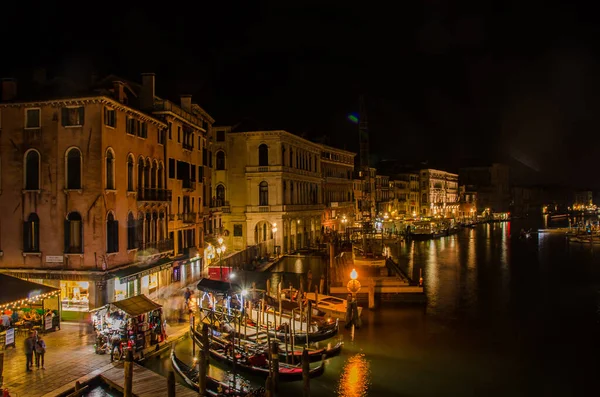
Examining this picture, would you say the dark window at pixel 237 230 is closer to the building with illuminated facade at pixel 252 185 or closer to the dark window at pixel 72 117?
the building with illuminated facade at pixel 252 185

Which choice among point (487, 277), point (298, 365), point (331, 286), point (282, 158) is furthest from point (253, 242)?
point (298, 365)

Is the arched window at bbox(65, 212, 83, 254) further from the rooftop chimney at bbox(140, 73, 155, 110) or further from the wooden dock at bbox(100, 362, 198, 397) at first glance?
the rooftop chimney at bbox(140, 73, 155, 110)

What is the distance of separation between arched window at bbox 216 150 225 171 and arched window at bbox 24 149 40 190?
2380 cm

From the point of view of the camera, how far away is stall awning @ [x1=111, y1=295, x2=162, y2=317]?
17016 millimetres

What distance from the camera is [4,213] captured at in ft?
66.8

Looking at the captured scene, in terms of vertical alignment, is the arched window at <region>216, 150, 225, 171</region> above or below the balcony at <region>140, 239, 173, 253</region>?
above

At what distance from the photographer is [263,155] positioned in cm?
4362

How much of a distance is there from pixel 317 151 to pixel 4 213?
123 ft

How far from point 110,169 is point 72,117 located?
2.43 meters

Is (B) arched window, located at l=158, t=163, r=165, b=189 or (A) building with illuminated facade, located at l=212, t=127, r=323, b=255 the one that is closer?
(B) arched window, located at l=158, t=163, r=165, b=189

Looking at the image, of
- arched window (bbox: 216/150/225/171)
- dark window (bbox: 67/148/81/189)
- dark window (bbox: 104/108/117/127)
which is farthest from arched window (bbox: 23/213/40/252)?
arched window (bbox: 216/150/225/171)

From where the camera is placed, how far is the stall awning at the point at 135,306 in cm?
1702

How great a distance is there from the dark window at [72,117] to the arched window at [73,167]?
3.26 feet

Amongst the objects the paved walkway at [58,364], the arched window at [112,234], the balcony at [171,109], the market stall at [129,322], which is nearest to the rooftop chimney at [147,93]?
the balcony at [171,109]
